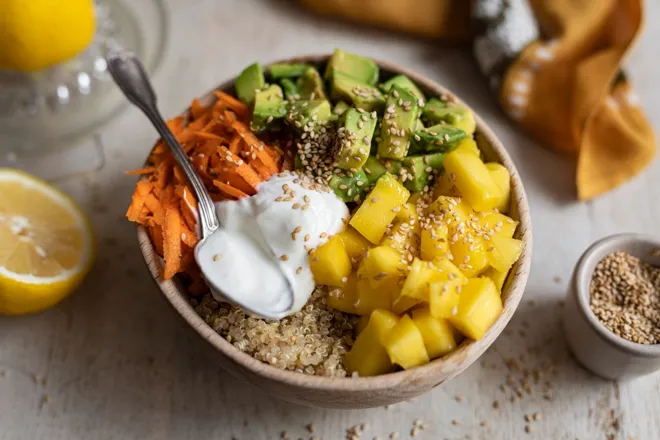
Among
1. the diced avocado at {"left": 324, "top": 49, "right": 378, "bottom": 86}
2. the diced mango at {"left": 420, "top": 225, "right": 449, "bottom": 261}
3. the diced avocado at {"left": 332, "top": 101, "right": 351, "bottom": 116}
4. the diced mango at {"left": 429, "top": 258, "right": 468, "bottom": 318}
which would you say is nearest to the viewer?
the diced mango at {"left": 429, "top": 258, "right": 468, "bottom": 318}

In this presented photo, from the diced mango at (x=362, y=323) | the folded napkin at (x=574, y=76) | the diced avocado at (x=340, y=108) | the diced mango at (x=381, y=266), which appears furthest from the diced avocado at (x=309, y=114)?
the folded napkin at (x=574, y=76)

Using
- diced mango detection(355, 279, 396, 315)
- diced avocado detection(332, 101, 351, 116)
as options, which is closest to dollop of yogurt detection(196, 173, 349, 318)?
diced mango detection(355, 279, 396, 315)

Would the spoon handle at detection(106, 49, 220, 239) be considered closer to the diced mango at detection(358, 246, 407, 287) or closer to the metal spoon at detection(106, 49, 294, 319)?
the metal spoon at detection(106, 49, 294, 319)

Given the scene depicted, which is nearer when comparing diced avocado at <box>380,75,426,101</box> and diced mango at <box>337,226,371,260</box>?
diced mango at <box>337,226,371,260</box>

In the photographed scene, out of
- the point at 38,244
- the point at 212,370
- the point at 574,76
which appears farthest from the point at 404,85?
the point at 38,244

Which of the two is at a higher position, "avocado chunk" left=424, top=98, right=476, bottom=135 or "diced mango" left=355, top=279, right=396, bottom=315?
"avocado chunk" left=424, top=98, right=476, bottom=135

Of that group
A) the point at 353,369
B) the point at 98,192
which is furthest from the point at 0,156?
the point at 353,369
